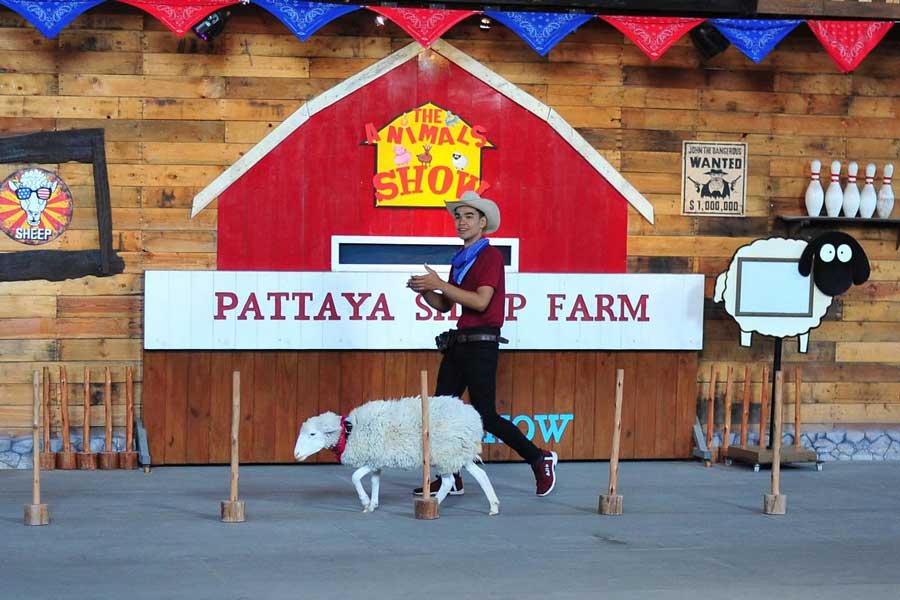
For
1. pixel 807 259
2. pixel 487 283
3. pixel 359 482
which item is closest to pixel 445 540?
pixel 359 482

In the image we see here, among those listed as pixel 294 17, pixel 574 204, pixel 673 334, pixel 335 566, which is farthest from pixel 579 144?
pixel 335 566

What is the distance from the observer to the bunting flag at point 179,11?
9023 millimetres

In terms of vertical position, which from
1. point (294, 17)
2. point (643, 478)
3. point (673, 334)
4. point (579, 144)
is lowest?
point (643, 478)

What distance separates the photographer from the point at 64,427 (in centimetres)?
945

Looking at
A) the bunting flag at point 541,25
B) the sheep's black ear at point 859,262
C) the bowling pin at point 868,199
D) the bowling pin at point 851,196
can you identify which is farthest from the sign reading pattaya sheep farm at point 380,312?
the bunting flag at point 541,25

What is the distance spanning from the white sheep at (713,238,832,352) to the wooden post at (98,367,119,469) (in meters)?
4.50

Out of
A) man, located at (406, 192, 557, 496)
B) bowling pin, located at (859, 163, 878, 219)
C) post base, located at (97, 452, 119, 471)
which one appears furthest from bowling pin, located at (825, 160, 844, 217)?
post base, located at (97, 452, 119, 471)

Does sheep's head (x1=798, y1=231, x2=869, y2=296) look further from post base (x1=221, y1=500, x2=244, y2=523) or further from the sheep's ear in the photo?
post base (x1=221, y1=500, x2=244, y2=523)

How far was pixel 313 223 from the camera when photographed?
986 cm

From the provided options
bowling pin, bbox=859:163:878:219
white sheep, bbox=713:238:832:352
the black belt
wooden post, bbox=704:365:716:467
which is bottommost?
wooden post, bbox=704:365:716:467

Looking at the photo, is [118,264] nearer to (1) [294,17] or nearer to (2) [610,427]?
(1) [294,17]

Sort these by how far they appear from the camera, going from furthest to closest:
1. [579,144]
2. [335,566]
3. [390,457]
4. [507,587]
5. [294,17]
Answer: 1. [579,144]
2. [294,17]
3. [390,457]
4. [335,566]
5. [507,587]

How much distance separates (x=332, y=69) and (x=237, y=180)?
1.07 m

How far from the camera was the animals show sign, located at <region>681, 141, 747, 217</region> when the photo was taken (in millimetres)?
10484
